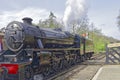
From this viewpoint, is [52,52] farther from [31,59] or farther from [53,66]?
[31,59]

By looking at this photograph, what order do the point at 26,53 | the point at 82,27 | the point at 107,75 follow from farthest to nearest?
the point at 82,27 → the point at 107,75 → the point at 26,53

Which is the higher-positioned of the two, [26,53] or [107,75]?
[26,53]

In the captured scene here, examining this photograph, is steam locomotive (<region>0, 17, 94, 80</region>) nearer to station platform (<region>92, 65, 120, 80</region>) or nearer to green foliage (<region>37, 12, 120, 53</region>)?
station platform (<region>92, 65, 120, 80</region>)

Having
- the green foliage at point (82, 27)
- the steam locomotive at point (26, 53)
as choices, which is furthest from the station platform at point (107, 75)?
the green foliage at point (82, 27)

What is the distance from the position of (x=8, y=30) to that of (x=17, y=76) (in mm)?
2928

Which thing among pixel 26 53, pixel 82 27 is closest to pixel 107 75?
pixel 26 53

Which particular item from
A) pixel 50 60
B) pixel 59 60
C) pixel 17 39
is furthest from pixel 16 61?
pixel 59 60

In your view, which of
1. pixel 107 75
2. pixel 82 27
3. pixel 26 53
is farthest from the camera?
pixel 82 27

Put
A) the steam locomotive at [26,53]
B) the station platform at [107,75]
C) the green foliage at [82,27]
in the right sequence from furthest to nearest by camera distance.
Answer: the green foliage at [82,27] → the station platform at [107,75] → the steam locomotive at [26,53]

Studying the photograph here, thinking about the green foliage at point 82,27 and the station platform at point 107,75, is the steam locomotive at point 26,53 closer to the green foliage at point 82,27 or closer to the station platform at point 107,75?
the station platform at point 107,75

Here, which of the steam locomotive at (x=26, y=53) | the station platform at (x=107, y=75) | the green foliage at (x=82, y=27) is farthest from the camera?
the green foliage at (x=82, y=27)

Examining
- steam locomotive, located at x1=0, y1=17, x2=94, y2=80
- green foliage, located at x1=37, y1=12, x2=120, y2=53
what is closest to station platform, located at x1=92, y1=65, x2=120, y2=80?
steam locomotive, located at x1=0, y1=17, x2=94, y2=80

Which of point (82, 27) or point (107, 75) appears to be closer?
point (107, 75)

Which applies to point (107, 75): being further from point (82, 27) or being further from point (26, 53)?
point (82, 27)
